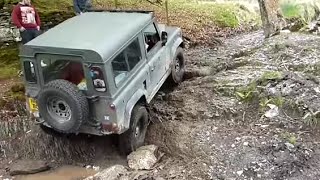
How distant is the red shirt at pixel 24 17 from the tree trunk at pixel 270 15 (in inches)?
211

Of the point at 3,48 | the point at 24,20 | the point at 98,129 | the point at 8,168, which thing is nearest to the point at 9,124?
the point at 8,168

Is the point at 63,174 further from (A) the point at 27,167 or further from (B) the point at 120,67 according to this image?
(B) the point at 120,67

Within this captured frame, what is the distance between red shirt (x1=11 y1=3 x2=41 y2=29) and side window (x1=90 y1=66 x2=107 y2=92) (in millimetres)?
3521

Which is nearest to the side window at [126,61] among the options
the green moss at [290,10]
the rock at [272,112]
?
the rock at [272,112]

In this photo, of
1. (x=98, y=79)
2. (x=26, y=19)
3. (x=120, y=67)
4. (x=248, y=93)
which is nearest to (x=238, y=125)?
(x=248, y=93)

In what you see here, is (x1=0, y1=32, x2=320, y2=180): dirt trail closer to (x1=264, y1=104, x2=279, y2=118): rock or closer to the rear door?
(x1=264, y1=104, x2=279, y2=118): rock

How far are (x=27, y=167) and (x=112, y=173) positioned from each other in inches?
54.1

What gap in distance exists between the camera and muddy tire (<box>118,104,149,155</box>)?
7004mm

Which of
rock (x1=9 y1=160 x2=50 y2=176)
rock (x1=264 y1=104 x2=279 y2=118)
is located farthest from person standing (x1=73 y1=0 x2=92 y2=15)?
rock (x1=264 y1=104 x2=279 y2=118)

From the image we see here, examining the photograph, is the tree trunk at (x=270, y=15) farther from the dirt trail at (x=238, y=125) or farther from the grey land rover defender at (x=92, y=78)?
the grey land rover defender at (x=92, y=78)

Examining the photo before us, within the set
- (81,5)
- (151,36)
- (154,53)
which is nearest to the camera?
(154,53)

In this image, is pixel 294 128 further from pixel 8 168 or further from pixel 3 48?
pixel 3 48

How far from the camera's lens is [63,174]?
7.07 metres

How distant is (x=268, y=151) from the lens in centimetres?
666
